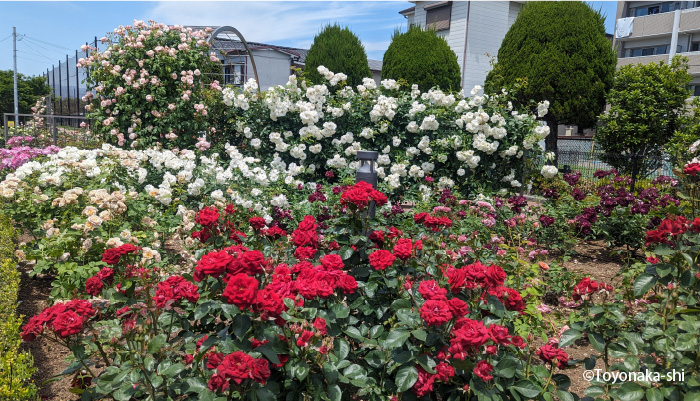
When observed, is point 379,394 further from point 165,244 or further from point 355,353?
point 165,244

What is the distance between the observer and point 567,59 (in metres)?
13.8

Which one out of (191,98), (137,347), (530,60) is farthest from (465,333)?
(530,60)

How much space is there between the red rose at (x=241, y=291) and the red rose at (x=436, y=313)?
571 millimetres

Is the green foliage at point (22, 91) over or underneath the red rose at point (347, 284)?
over

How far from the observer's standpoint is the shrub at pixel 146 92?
6.58 meters

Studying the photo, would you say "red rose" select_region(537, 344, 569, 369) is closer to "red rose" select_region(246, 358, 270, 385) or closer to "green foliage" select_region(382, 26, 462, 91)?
"red rose" select_region(246, 358, 270, 385)

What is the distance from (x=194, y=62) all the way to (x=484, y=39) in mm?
19013

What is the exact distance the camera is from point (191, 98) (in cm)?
682

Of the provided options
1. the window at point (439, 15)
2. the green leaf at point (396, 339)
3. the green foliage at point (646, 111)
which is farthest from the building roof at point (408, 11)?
the green leaf at point (396, 339)

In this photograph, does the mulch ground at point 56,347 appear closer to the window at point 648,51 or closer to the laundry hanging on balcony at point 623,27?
the laundry hanging on balcony at point 623,27

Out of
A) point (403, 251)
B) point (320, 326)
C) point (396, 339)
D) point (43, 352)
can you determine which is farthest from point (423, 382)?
point (43, 352)

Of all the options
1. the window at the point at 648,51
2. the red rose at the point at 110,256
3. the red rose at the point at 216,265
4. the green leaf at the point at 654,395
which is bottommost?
the green leaf at the point at 654,395

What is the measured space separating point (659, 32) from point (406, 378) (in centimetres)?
3527

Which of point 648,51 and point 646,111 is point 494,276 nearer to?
point 646,111
